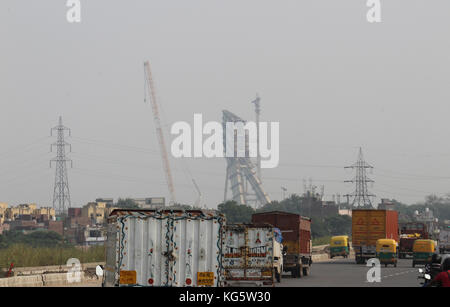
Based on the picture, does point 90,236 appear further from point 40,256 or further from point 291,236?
point 291,236

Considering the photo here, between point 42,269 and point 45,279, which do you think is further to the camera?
point 42,269

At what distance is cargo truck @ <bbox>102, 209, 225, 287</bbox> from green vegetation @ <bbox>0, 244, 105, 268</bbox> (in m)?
20.5

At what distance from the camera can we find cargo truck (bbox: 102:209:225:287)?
2392cm

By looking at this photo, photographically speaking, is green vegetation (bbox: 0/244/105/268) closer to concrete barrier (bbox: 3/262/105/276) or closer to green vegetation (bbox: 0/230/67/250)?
concrete barrier (bbox: 3/262/105/276)

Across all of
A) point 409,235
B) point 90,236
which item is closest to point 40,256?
point 409,235

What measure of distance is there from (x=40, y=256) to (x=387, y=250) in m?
22.3

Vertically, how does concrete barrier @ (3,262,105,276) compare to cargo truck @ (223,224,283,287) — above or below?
below

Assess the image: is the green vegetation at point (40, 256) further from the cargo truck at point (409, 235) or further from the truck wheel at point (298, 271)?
the cargo truck at point (409, 235)

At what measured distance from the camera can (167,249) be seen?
2403cm

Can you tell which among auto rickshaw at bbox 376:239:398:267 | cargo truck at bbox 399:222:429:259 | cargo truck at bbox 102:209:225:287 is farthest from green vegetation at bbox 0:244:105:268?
cargo truck at bbox 399:222:429:259

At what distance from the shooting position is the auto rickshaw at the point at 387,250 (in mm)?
57188

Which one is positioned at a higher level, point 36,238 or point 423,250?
point 423,250

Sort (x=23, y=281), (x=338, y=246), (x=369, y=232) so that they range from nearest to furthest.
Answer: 1. (x=23, y=281)
2. (x=369, y=232)
3. (x=338, y=246)
